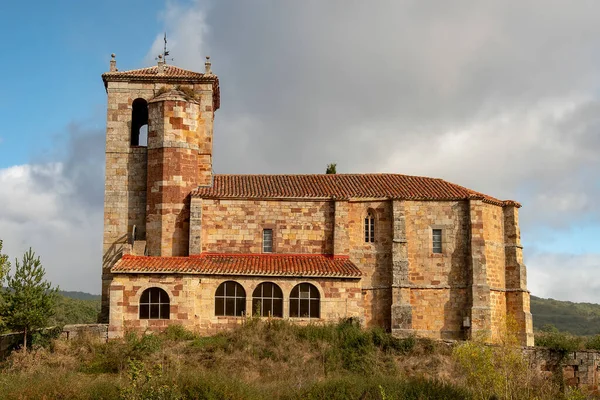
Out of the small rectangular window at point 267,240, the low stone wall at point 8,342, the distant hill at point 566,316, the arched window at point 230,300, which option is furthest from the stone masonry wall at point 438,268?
the distant hill at point 566,316

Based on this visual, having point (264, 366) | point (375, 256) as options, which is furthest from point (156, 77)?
point (264, 366)

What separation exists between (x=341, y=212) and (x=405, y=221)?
318 cm

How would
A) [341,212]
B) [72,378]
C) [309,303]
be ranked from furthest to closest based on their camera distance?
[341,212] → [309,303] → [72,378]

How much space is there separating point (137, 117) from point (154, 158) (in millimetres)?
3587

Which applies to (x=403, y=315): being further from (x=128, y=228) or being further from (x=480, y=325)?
(x=128, y=228)

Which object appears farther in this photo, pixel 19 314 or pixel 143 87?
pixel 143 87

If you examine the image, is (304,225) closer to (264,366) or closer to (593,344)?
(264,366)

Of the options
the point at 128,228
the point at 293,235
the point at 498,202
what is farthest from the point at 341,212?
the point at 128,228

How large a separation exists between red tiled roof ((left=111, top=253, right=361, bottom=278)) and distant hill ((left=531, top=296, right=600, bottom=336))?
2090 inches

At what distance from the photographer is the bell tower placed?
32.7 metres

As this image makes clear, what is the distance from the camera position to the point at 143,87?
34.4 m

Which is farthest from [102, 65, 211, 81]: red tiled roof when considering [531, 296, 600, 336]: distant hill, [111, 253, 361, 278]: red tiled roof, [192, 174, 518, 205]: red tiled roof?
[531, 296, 600, 336]: distant hill

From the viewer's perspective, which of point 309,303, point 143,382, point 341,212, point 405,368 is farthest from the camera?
point 341,212

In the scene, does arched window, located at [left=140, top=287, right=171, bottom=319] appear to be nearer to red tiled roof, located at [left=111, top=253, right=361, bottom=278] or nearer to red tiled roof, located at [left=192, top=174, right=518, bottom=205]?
red tiled roof, located at [left=111, top=253, right=361, bottom=278]
